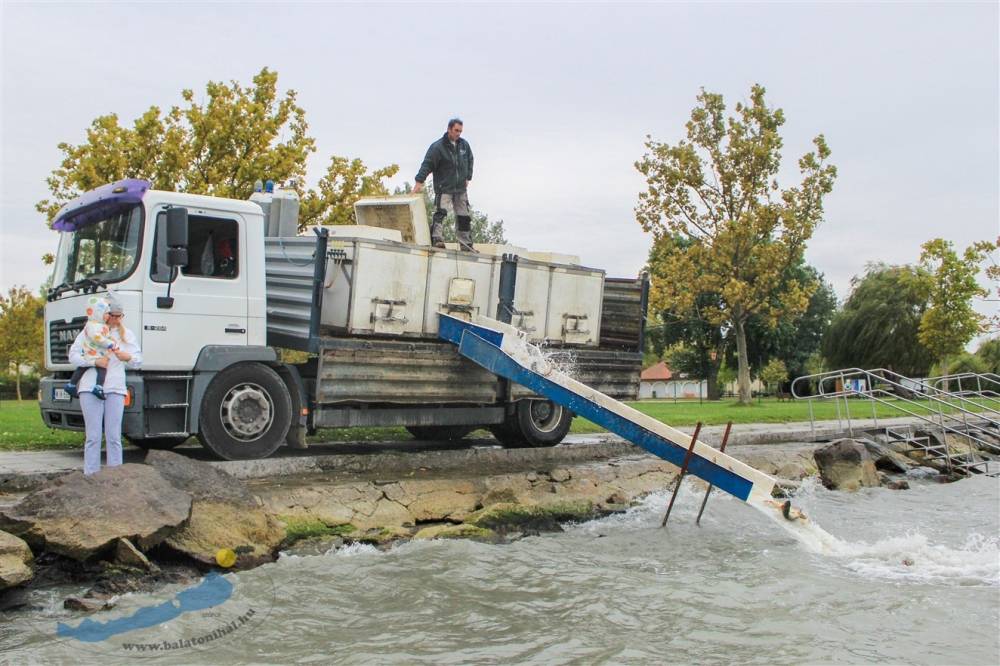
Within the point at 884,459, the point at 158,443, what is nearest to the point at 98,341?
the point at 158,443

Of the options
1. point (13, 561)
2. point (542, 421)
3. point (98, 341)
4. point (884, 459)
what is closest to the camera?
point (13, 561)

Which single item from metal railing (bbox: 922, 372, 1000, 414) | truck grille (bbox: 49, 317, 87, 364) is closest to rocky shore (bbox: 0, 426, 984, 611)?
truck grille (bbox: 49, 317, 87, 364)

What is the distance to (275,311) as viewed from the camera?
36.8 feet

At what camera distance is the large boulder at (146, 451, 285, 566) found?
8.02m

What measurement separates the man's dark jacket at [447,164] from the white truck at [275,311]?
63 centimetres

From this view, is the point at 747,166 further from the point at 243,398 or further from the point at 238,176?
the point at 243,398

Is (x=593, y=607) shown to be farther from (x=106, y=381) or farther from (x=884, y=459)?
(x=884, y=459)

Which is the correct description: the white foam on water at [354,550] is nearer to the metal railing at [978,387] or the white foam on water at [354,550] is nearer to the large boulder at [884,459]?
the large boulder at [884,459]

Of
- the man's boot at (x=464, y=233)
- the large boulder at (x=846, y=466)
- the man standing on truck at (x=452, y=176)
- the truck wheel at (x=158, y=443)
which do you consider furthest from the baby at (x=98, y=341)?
the large boulder at (x=846, y=466)

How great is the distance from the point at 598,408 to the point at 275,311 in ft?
13.7

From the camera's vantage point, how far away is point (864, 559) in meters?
9.30

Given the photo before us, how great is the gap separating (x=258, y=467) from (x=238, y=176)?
34.4 feet

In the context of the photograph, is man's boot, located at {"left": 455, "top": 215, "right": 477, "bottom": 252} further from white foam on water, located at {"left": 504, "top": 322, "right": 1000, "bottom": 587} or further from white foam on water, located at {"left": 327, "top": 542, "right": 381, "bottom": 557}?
white foam on water, located at {"left": 327, "top": 542, "right": 381, "bottom": 557}

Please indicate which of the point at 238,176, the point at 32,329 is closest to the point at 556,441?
the point at 238,176
